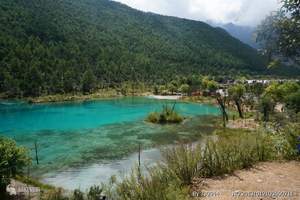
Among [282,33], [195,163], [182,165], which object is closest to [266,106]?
[195,163]

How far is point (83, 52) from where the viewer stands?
5340 inches

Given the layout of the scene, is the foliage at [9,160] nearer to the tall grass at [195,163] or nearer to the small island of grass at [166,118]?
the tall grass at [195,163]

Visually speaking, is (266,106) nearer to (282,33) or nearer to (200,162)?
(200,162)

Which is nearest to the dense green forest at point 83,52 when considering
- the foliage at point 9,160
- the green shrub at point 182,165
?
the foliage at point 9,160

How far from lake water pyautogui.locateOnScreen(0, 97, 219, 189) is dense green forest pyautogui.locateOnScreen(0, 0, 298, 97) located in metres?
43.7

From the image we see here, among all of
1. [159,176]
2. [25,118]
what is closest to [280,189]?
Answer: [159,176]

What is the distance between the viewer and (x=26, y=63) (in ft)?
342

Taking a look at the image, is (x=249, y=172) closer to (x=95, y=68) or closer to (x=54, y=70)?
(x=54, y=70)

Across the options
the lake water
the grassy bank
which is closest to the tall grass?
the grassy bank

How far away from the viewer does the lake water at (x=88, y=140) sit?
2291cm

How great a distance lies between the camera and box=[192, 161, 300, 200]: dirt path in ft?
30.7

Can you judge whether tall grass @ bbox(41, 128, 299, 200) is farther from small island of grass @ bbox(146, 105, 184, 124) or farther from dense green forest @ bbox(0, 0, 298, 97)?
dense green forest @ bbox(0, 0, 298, 97)

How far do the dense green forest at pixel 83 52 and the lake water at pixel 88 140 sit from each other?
43678mm

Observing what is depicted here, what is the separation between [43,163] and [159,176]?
16.7 meters
